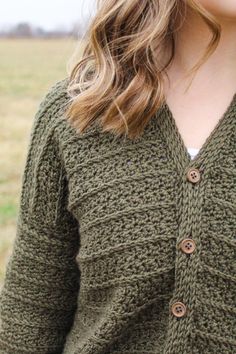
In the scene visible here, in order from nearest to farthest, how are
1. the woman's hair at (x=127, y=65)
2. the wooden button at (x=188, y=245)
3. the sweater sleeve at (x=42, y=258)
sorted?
1. the wooden button at (x=188, y=245)
2. the woman's hair at (x=127, y=65)
3. the sweater sleeve at (x=42, y=258)

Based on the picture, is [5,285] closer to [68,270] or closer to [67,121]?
[68,270]

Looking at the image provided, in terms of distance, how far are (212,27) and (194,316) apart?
63cm

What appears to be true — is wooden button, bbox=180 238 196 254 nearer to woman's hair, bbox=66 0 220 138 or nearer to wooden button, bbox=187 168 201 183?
wooden button, bbox=187 168 201 183

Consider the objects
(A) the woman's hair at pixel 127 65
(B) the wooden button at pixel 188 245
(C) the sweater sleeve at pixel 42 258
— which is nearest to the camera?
(B) the wooden button at pixel 188 245

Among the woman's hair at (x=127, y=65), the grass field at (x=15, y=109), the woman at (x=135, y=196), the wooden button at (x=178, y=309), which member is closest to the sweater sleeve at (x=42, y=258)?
the woman at (x=135, y=196)

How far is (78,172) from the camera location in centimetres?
181

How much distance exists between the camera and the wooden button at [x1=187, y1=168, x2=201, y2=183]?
1.67 meters

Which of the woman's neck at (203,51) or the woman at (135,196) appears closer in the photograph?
the woman at (135,196)

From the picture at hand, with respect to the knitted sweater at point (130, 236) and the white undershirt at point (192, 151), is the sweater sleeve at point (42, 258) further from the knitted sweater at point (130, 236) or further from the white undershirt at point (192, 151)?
the white undershirt at point (192, 151)


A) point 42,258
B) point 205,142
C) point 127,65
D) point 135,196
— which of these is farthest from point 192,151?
point 42,258

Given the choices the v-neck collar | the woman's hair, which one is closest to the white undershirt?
the v-neck collar

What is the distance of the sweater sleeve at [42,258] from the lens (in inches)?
74.7

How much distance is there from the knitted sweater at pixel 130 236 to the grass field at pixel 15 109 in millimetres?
347

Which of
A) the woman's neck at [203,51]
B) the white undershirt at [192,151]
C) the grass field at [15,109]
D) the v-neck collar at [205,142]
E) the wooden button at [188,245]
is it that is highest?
the woman's neck at [203,51]
